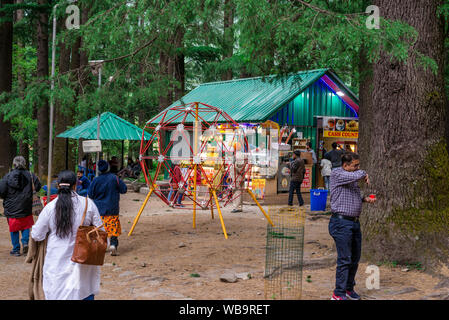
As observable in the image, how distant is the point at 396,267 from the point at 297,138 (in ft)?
38.5

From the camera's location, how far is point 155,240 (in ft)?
34.7

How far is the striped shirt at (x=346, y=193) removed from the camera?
5.92 meters

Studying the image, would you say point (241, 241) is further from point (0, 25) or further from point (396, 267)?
point (0, 25)

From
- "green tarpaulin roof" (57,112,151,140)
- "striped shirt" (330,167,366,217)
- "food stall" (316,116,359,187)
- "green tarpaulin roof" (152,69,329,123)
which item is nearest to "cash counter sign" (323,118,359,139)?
"food stall" (316,116,359,187)

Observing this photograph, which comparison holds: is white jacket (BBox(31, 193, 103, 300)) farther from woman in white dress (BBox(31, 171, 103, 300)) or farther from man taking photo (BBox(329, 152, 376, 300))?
man taking photo (BBox(329, 152, 376, 300))

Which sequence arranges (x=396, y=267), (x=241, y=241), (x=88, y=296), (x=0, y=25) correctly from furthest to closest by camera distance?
(x=0, y=25) < (x=241, y=241) < (x=396, y=267) < (x=88, y=296)

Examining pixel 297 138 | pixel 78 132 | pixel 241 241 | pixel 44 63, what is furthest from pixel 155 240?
pixel 44 63

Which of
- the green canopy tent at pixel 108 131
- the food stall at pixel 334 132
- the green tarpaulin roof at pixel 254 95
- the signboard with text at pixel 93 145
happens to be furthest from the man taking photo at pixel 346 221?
the food stall at pixel 334 132

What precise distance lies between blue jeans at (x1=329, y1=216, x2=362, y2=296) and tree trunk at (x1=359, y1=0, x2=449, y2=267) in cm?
185

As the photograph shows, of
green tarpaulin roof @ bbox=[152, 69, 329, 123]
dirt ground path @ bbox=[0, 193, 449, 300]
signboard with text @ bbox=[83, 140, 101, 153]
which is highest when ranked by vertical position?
green tarpaulin roof @ bbox=[152, 69, 329, 123]

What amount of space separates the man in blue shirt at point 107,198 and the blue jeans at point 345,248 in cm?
455

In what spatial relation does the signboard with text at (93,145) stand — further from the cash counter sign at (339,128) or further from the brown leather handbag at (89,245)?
the cash counter sign at (339,128)

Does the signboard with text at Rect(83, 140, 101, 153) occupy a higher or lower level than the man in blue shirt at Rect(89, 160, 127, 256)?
higher

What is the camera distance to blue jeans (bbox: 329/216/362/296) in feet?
19.3
